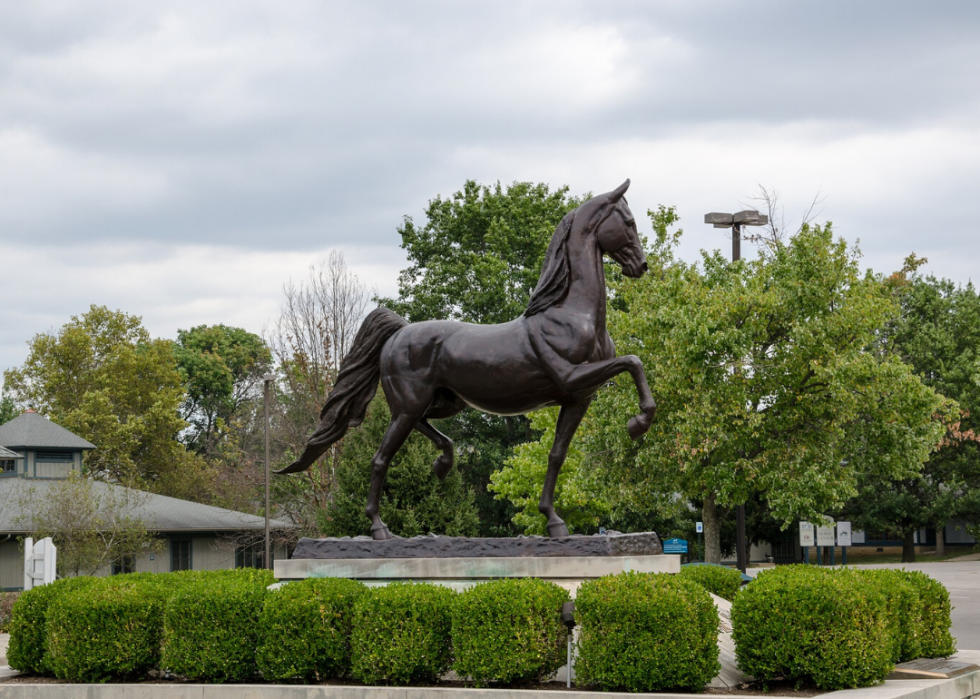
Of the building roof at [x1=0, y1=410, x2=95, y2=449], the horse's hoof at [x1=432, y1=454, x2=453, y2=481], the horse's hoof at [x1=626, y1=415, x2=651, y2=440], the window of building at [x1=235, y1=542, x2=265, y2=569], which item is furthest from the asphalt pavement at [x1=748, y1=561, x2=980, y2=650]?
the building roof at [x1=0, y1=410, x2=95, y2=449]

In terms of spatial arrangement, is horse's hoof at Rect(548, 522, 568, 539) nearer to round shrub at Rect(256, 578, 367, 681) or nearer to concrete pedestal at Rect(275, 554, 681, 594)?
concrete pedestal at Rect(275, 554, 681, 594)

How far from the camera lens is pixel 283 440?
37438 millimetres

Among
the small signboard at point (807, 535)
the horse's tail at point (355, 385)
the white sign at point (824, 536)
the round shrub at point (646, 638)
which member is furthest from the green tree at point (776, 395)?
the round shrub at point (646, 638)

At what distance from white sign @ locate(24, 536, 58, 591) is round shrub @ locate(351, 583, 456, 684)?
755 centimetres

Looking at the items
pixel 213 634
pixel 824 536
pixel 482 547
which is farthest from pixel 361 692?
pixel 824 536

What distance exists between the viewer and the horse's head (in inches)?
393

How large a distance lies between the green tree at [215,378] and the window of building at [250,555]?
1366 cm

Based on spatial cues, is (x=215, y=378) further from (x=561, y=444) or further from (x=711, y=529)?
(x=561, y=444)

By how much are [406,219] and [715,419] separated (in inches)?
985

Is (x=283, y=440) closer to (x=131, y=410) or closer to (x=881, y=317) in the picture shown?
(x=131, y=410)

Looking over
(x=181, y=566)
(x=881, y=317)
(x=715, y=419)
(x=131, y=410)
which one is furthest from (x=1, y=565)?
(x=881, y=317)

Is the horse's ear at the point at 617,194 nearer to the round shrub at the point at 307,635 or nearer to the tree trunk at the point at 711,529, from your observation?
the round shrub at the point at 307,635

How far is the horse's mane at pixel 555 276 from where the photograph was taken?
9961 mm

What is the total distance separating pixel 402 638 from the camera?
28.1ft
